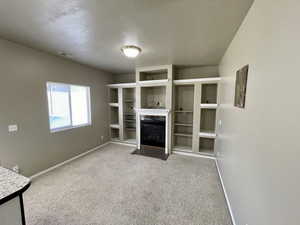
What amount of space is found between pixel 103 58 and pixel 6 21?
1698 mm

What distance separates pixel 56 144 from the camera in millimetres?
3174

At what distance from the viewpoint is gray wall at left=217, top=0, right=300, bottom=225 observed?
2.46 ft

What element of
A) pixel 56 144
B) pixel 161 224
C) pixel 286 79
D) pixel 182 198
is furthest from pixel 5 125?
pixel 286 79

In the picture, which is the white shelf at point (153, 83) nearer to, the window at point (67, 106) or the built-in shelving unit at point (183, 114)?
the built-in shelving unit at point (183, 114)

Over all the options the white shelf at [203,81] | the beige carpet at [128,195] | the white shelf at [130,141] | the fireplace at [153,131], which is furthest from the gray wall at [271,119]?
the white shelf at [130,141]

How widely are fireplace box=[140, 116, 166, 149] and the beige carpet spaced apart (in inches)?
34.1

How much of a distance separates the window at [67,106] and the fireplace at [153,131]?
5.82 ft

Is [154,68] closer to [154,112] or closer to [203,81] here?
[154,112]

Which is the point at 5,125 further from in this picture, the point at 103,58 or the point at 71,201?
the point at 103,58

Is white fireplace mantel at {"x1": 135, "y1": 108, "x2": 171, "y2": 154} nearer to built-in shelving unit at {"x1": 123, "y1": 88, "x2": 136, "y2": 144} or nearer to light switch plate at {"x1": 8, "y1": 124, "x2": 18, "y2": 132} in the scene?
built-in shelving unit at {"x1": 123, "y1": 88, "x2": 136, "y2": 144}

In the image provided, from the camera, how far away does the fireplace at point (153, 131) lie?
4082 millimetres

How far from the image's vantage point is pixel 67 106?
11.6 ft

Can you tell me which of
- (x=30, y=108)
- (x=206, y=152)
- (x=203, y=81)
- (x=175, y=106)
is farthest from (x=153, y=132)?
(x=30, y=108)

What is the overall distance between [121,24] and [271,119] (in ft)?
6.61
